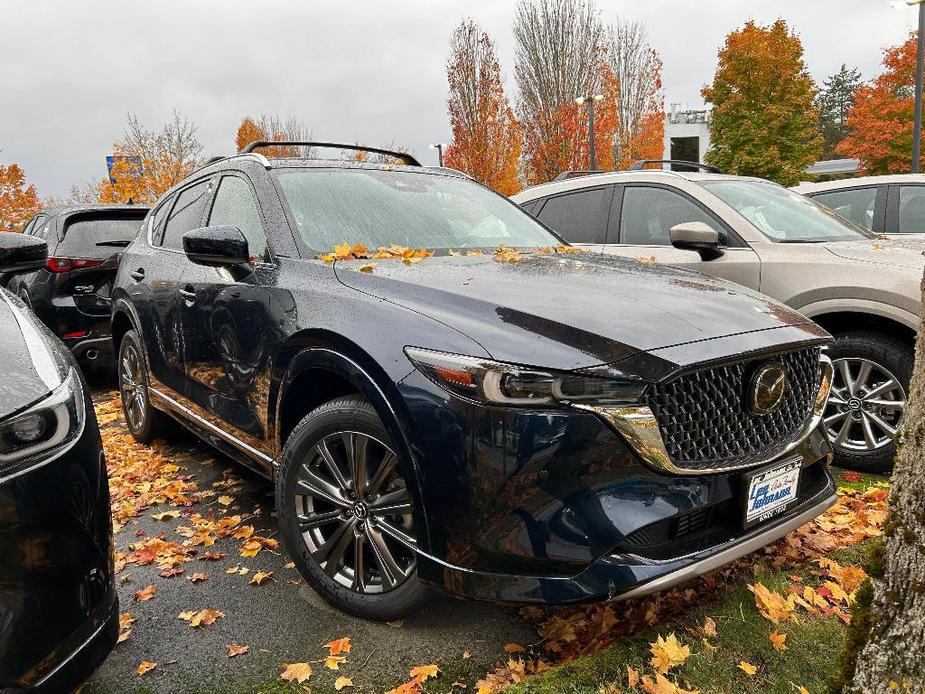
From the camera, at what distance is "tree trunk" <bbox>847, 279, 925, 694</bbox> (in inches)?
56.1

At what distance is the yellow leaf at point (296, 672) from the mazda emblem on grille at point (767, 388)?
5.75 ft

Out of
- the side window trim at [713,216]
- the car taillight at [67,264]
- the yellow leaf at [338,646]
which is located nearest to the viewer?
the yellow leaf at [338,646]

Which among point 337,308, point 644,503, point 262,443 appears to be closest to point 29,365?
point 337,308

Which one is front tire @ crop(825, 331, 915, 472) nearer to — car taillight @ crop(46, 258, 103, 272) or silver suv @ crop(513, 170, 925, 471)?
silver suv @ crop(513, 170, 925, 471)

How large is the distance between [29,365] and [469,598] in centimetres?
141

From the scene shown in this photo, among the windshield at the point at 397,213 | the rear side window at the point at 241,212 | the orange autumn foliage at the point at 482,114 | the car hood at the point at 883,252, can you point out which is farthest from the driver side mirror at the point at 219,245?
the orange autumn foliage at the point at 482,114

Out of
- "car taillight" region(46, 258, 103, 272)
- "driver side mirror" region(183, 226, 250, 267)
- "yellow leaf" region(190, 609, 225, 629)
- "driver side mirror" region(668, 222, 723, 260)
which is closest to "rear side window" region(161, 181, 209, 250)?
"driver side mirror" region(183, 226, 250, 267)

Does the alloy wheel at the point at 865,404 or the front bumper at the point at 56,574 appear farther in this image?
the alloy wheel at the point at 865,404

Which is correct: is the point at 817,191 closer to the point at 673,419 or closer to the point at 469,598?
the point at 673,419

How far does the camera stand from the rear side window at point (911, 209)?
6.12 metres

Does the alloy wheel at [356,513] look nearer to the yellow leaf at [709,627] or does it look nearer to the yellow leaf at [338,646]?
the yellow leaf at [338,646]

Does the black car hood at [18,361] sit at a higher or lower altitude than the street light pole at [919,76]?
lower

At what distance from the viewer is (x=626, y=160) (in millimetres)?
27125

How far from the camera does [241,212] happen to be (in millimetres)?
3451
